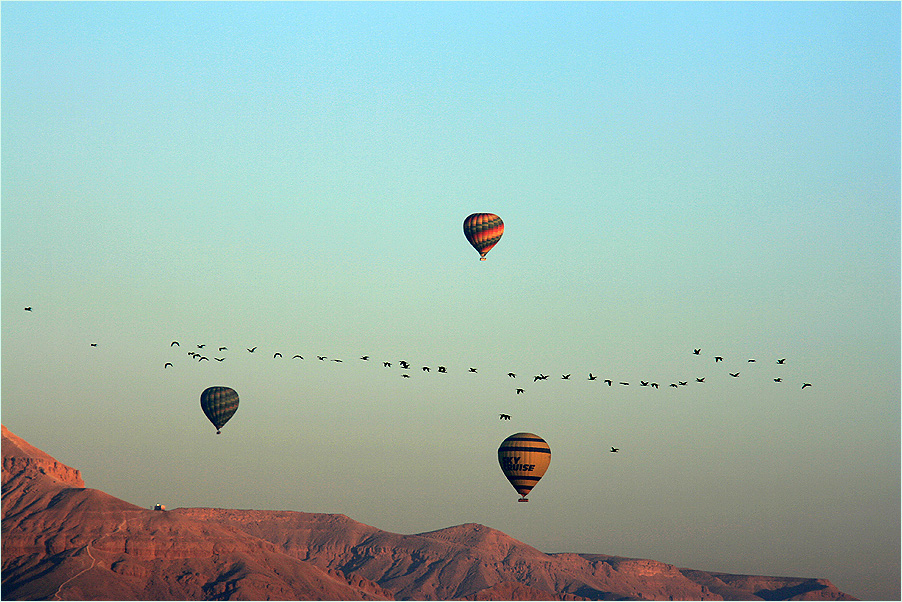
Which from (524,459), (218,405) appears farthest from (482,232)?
(218,405)

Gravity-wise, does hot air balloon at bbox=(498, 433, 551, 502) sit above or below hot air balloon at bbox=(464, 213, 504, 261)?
below

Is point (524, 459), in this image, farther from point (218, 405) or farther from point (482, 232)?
point (218, 405)

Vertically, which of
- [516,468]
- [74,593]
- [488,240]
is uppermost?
[488,240]

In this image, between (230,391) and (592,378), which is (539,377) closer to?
(592,378)

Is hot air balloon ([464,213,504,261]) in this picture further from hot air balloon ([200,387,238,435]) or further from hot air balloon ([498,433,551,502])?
hot air balloon ([200,387,238,435])

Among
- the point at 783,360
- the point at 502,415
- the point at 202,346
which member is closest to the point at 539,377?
the point at 502,415

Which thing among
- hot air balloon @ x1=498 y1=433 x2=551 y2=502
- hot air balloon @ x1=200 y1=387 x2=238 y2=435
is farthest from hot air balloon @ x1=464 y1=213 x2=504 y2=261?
hot air balloon @ x1=200 y1=387 x2=238 y2=435

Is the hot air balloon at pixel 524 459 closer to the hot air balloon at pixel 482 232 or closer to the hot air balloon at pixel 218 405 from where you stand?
the hot air balloon at pixel 482 232
